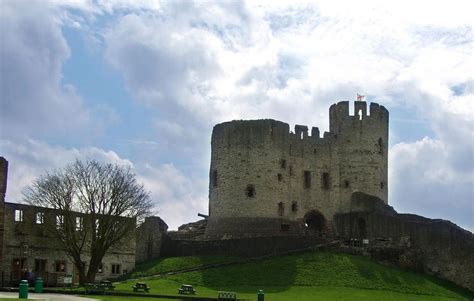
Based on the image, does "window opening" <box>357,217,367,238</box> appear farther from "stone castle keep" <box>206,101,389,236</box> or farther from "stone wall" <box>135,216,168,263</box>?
"stone wall" <box>135,216,168,263</box>

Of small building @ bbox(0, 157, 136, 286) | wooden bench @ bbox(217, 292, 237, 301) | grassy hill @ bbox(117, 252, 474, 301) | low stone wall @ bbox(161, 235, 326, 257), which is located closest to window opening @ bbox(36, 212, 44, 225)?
small building @ bbox(0, 157, 136, 286)

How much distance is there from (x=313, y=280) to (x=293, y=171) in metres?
17.0

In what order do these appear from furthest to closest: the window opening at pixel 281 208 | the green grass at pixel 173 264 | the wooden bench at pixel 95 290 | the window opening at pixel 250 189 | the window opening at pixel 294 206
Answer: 1. the window opening at pixel 294 206
2. the window opening at pixel 281 208
3. the window opening at pixel 250 189
4. the green grass at pixel 173 264
5. the wooden bench at pixel 95 290

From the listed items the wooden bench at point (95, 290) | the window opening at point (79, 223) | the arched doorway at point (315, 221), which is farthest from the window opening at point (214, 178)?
the wooden bench at point (95, 290)

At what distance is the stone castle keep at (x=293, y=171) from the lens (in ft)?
195

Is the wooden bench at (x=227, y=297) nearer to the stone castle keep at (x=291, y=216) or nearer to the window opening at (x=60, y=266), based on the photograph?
the stone castle keep at (x=291, y=216)

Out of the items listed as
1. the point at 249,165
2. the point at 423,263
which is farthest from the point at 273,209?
the point at 423,263

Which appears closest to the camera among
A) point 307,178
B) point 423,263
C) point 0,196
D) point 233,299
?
point 233,299

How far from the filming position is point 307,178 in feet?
205

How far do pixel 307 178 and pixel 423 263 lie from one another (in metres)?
12.9

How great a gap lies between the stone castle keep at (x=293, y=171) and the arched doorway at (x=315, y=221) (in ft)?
0.25

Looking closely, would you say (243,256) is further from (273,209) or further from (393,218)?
(393,218)

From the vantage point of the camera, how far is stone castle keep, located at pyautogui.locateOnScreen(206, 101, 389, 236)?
2343 inches

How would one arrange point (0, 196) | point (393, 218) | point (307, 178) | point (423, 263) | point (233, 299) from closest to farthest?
point (233, 299) < point (0, 196) < point (423, 263) < point (393, 218) < point (307, 178)
